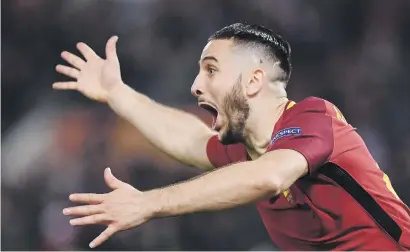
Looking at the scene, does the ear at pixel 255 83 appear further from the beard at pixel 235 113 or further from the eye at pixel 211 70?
the eye at pixel 211 70

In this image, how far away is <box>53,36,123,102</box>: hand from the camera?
423 centimetres

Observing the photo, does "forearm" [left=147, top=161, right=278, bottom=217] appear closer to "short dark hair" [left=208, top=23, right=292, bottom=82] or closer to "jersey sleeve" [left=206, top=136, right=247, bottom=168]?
"short dark hair" [left=208, top=23, right=292, bottom=82]

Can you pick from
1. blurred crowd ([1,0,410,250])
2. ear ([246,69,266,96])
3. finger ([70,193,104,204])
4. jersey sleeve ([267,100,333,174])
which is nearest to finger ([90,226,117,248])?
finger ([70,193,104,204])

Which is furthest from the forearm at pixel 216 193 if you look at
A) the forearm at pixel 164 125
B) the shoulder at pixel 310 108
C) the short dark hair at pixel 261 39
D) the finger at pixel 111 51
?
the finger at pixel 111 51

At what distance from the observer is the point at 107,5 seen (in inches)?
294

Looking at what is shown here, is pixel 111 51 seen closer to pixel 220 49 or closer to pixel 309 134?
pixel 220 49

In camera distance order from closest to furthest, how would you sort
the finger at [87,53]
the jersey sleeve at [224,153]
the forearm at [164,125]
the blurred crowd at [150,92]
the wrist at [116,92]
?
the jersey sleeve at [224,153]
the forearm at [164,125]
the wrist at [116,92]
the finger at [87,53]
the blurred crowd at [150,92]

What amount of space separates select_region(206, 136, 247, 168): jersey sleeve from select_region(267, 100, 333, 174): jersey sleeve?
0.78m

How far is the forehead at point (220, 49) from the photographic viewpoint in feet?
11.1

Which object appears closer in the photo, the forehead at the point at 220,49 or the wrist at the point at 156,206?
the wrist at the point at 156,206

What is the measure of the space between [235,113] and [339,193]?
0.64 meters

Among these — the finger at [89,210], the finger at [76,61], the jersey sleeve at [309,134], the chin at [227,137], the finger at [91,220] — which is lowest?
the finger at [91,220]

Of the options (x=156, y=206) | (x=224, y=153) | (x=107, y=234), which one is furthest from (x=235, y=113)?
(x=107, y=234)

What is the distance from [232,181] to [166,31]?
4.87 m
